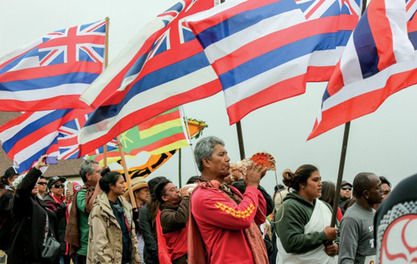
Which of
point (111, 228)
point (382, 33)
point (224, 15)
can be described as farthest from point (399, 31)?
point (111, 228)

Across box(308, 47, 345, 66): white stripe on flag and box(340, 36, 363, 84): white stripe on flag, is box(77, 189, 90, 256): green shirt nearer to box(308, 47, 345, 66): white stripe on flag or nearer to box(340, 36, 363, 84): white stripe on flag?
box(308, 47, 345, 66): white stripe on flag

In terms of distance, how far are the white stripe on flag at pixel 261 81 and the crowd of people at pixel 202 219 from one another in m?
0.71

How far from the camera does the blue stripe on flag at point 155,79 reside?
23.1 feet

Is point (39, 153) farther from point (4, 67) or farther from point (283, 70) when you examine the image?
point (283, 70)

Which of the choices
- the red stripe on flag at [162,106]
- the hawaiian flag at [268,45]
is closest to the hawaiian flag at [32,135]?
the red stripe on flag at [162,106]

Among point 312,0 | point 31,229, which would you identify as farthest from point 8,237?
point 312,0

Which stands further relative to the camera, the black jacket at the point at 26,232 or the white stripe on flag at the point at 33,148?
the white stripe on flag at the point at 33,148

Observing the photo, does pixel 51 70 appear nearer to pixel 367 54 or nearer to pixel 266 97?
pixel 266 97

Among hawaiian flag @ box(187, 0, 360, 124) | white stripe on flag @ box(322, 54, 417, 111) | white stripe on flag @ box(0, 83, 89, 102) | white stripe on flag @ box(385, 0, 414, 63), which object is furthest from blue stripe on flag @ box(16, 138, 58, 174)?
white stripe on flag @ box(385, 0, 414, 63)

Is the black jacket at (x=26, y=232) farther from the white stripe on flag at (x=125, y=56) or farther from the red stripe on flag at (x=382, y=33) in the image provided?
the red stripe on flag at (x=382, y=33)

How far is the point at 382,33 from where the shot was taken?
5531 mm

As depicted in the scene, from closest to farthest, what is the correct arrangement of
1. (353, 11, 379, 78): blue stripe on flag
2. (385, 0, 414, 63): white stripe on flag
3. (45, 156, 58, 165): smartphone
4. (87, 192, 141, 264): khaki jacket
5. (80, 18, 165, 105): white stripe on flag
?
1. (385, 0, 414, 63): white stripe on flag
2. (353, 11, 379, 78): blue stripe on flag
3. (80, 18, 165, 105): white stripe on flag
4. (45, 156, 58, 165): smartphone
5. (87, 192, 141, 264): khaki jacket

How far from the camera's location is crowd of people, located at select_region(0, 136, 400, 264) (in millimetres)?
5230

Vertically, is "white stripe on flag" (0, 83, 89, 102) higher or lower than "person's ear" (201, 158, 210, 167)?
higher
